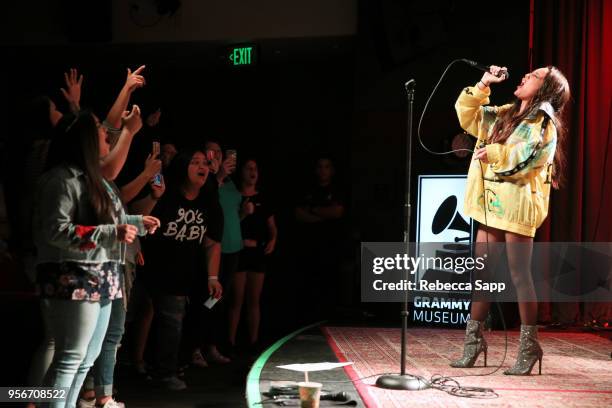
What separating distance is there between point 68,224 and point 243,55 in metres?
4.11

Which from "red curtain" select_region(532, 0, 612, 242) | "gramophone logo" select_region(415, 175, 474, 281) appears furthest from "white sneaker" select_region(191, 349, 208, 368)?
"red curtain" select_region(532, 0, 612, 242)

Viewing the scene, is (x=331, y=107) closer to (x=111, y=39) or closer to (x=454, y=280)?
(x=111, y=39)

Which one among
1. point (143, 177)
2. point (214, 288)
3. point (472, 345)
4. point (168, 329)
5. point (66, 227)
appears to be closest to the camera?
point (66, 227)

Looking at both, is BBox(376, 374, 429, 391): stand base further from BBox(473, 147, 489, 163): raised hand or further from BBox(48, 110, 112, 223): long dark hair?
BBox(48, 110, 112, 223): long dark hair

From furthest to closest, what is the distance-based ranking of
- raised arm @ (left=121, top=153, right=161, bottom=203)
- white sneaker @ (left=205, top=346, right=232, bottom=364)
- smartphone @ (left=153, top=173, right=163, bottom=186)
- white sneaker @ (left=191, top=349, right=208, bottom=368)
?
white sneaker @ (left=205, top=346, right=232, bottom=364) < white sneaker @ (left=191, top=349, right=208, bottom=368) < smartphone @ (left=153, top=173, right=163, bottom=186) < raised arm @ (left=121, top=153, right=161, bottom=203)

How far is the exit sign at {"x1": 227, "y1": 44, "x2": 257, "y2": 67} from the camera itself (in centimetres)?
604

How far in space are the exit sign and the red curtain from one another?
7.56 feet

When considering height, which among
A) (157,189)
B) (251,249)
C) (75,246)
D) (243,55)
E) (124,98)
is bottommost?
(251,249)

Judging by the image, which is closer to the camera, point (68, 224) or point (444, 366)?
point (68, 224)

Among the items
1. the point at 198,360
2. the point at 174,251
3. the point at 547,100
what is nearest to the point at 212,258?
the point at 174,251

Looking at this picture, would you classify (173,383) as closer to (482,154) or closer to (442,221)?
(482,154)

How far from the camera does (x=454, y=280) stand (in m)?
5.07

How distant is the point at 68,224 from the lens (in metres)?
2.16

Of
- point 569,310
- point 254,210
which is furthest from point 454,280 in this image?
point 254,210
